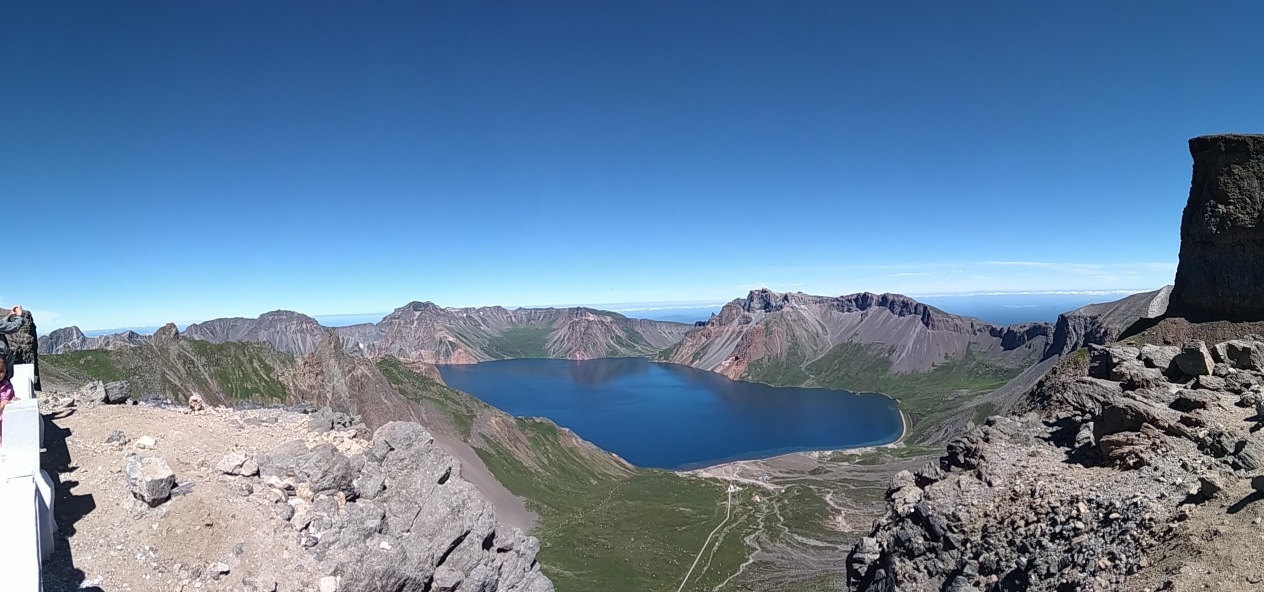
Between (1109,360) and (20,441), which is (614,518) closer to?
(1109,360)

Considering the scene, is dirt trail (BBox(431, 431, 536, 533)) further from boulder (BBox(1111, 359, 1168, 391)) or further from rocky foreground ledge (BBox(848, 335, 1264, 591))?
boulder (BBox(1111, 359, 1168, 391))

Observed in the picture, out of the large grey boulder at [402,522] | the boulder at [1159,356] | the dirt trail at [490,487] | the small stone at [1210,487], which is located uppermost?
the boulder at [1159,356]

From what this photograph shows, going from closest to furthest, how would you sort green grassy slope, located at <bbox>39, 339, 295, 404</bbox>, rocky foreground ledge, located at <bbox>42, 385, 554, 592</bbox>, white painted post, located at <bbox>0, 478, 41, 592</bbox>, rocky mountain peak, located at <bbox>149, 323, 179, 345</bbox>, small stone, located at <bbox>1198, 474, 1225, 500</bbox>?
white painted post, located at <bbox>0, 478, 41, 592</bbox> < small stone, located at <bbox>1198, 474, 1225, 500</bbox> < rocky foreground ledge, located at <bbox>42, 385, 554, 592</bbox> < green grassy slope, located at <bbox>39, 339, 295, 404</bbox> < rocky mountain peak, located at <bbox>149, 323, 179, 345</bbox>

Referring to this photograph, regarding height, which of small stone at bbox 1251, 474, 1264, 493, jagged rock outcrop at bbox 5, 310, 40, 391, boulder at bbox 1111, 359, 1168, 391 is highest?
jagged rock outcrop at bbox 5, 310, 40, 391

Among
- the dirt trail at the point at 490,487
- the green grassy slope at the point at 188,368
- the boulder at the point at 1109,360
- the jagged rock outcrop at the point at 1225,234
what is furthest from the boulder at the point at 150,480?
the green grassy slope at the point at 188,368

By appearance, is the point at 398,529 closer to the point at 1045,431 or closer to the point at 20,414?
the point at 20,414

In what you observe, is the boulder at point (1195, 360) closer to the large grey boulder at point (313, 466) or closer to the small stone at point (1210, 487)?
the small stone at point (1210, 487)

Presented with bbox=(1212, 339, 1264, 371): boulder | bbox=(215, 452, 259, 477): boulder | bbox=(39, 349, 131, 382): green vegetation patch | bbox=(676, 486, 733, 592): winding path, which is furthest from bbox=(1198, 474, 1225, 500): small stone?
bbox=(39, 349, 131, 382): green vegetation patch
